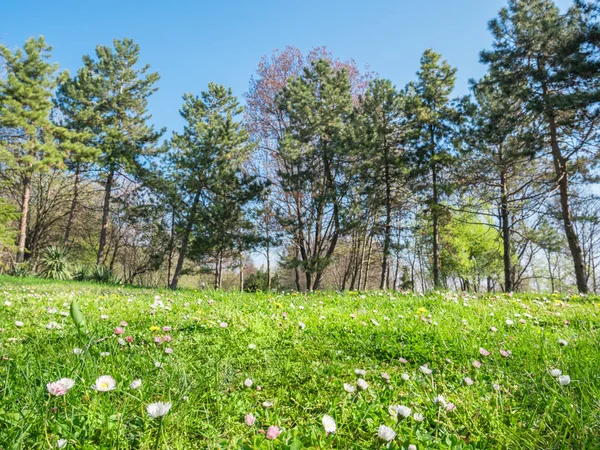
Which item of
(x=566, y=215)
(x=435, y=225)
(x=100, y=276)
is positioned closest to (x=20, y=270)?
(x=100, y=276)

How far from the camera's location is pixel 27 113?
1595cm

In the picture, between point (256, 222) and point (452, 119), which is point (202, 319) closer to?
point (452, 119)

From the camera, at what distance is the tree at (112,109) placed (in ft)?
64.4

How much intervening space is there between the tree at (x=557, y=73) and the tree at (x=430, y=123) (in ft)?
13.9

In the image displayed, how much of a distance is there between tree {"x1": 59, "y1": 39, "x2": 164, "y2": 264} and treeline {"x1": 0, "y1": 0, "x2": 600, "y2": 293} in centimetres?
10

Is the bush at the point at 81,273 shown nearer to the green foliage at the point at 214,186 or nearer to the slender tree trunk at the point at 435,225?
the green foliage at the point at 214,186

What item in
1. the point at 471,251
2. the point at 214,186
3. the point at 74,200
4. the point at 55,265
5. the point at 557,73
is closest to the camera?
the point at 557,73

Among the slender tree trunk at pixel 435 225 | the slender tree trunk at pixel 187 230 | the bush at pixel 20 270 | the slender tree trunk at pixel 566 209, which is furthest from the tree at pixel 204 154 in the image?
the slender tree trunk at pixel 566 209

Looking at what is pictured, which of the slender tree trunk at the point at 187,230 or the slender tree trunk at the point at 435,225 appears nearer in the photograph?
the slender tree trunk at the point at 435,225

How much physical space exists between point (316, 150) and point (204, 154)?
639 centimetres

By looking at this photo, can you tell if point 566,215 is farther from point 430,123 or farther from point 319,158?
point 319,158

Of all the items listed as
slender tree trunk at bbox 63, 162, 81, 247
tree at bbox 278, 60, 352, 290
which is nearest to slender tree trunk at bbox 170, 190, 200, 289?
tree at bbox 278, 60, 352, 290

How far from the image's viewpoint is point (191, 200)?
19438 mm

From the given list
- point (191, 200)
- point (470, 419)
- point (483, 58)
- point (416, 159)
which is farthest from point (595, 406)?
point (191, 200)
